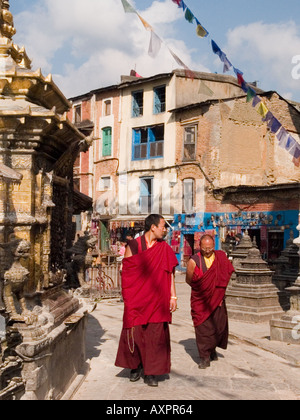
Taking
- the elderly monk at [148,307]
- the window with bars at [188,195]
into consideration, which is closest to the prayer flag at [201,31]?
the elderly monk at [148,307]

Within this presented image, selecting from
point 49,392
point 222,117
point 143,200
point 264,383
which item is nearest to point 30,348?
point 49,392

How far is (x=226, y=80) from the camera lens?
29.2 metres

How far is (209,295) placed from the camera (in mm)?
7137

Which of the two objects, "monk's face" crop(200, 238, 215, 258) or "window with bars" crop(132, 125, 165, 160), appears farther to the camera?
"window with bars" crop(132, 125, 165, 160)

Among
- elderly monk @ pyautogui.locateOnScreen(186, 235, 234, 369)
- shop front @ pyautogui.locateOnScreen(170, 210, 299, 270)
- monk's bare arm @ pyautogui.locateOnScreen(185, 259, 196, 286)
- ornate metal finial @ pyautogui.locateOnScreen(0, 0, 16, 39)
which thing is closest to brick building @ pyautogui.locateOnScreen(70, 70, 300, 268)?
shop front @ pyautogui.locateOnScreen(170, 210, 299, 270)

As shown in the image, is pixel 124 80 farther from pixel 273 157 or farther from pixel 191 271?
pixel 191 271

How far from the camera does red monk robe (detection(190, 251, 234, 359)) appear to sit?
23.0ft

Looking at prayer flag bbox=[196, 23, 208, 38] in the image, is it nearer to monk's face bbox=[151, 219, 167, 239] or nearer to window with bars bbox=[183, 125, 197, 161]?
monk's face bbox=[151, 219, 167, 239]

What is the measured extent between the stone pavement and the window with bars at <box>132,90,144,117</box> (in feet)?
76.7

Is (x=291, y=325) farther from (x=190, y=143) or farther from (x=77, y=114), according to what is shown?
(x=77, y=114)

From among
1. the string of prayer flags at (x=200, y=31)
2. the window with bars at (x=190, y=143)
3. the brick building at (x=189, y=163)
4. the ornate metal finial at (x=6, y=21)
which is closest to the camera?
the ornate metal finial at (x=6, y=21)

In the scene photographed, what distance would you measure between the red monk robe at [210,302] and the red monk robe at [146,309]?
3.72 ft

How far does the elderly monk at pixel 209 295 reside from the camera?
700 centimetres

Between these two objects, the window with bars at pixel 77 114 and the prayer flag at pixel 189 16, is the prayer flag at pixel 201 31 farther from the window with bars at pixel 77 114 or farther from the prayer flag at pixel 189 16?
the window with bars at pixel 77 114
